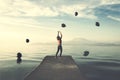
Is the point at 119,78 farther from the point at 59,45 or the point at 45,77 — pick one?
the point at 45,77

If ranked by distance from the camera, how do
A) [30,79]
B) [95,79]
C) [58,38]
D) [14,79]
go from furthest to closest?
[14,79]
[95,79]
[58,38]
[30,79]

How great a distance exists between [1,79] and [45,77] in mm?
18005

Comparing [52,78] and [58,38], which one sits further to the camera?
[58,38]

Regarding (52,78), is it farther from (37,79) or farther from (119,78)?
(119,78)

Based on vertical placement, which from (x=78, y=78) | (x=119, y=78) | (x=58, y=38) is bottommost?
(x=119, y=78)

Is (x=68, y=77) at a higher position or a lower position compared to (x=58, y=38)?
lower

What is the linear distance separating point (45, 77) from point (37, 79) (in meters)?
0.64

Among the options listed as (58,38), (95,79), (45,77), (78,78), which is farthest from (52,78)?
(95,79)

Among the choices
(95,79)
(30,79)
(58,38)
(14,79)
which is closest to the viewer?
(30,79)

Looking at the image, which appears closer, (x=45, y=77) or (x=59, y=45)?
(x=45, y=77)

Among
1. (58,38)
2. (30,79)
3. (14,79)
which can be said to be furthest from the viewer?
(14,79)

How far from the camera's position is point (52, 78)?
14523mm

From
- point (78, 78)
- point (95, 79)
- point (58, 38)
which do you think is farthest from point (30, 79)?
point (95, 79)

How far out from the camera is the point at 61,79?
14.3 metres
